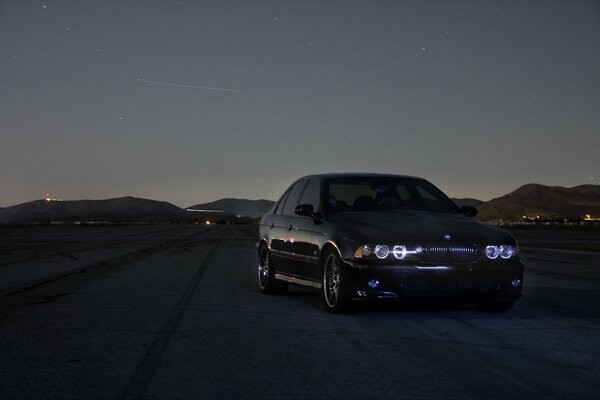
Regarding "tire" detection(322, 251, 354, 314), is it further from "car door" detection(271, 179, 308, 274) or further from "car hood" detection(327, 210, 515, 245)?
"car door" detection(271, 179, 308, 274)

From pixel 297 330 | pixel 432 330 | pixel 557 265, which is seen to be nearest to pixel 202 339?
pixel 297 330

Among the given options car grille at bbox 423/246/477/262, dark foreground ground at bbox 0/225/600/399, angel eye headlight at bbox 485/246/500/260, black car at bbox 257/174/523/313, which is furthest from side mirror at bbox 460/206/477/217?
car grille at bbox 423/246/477/262

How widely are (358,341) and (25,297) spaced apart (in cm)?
558

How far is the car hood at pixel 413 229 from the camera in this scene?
29.5 feet

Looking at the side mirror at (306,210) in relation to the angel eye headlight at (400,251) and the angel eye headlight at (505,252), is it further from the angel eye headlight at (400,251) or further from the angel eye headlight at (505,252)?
the angel eye headlight at (505,252)

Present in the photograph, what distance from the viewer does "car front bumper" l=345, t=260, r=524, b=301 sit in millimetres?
8789

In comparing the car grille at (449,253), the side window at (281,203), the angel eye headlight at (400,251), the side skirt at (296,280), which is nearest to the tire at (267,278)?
the side skirt at (296,280)

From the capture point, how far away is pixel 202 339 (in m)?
7.52

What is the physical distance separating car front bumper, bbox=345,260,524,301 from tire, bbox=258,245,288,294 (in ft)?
9.15

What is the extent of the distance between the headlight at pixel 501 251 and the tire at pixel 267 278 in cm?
343

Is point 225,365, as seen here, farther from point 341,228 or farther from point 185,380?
point 341,228

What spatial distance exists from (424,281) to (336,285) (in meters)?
1.00

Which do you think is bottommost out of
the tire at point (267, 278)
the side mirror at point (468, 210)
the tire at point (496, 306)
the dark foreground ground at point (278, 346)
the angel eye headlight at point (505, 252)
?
the dark foreground ground at point (278, 346)

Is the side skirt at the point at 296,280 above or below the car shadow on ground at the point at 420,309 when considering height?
above
